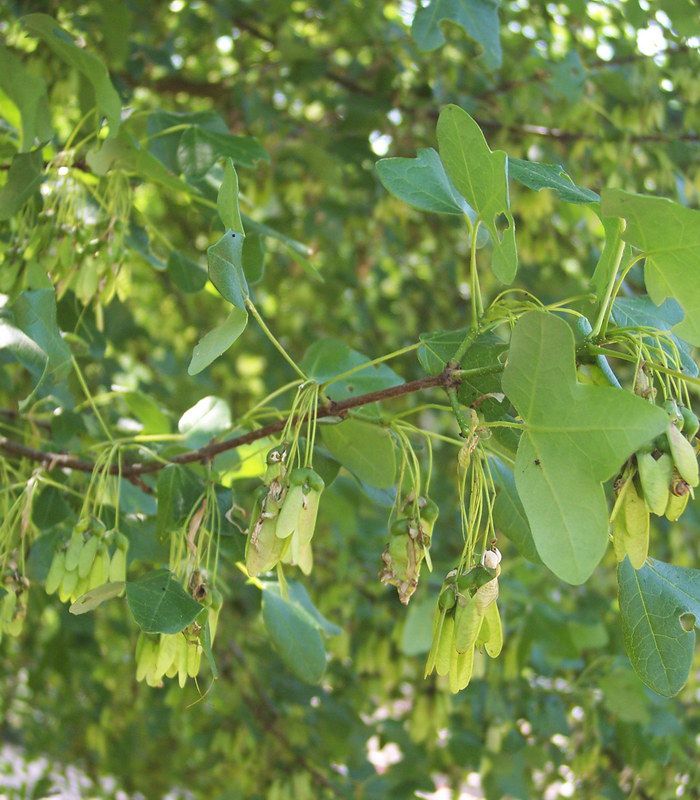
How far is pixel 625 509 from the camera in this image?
92cm

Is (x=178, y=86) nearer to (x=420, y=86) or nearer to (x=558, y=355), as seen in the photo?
(x=420, y=86)

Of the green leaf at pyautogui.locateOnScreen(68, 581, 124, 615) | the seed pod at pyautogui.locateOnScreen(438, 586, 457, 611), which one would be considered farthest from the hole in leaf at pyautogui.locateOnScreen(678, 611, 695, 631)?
the green leaf at pyautogui.locateOnScreen(68, 581, 124, 615)

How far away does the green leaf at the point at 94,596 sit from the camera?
3.52 ft

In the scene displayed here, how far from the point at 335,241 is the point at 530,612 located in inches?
62.9

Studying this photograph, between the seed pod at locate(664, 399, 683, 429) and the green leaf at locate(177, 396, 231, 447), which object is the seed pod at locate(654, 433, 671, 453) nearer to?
the seed pod at locate(664, 399, 683, 429)

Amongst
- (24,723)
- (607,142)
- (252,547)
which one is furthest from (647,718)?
(24,723)

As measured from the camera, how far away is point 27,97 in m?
1.46

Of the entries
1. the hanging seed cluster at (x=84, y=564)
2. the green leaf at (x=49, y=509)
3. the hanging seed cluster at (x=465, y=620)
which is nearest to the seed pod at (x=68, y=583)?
the hanging seed cluster at (x=84, y=564)

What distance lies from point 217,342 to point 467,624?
37cm

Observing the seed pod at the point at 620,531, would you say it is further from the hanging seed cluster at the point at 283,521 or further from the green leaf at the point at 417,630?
the green leaf at the point at 417,630

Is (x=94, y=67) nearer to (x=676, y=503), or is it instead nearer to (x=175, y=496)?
(x=175, y=496)

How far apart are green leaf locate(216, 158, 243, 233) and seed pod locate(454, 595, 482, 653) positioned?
0.44m

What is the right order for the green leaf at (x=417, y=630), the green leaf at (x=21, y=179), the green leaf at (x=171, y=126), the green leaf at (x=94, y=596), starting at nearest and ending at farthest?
1. the green leaf at (x=94, y=596)
2. the green leaf at (x=21, y=179)
3. the green leaf at (x=171, y=126)
4. the green leaf at (x=417, y=630)

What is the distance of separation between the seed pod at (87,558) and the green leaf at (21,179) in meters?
0.48
